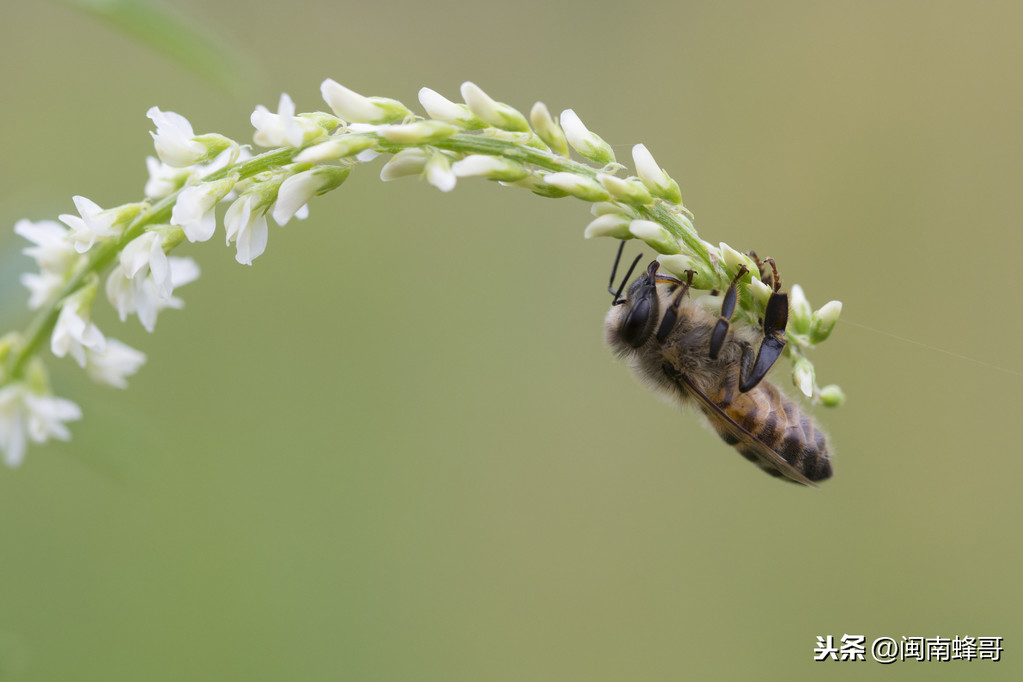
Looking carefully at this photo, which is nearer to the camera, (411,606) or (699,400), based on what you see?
(699,400)

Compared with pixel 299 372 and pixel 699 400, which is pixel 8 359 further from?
pixel 299 372

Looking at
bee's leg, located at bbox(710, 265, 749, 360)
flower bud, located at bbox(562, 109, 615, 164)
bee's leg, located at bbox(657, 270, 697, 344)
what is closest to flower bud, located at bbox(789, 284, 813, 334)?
bee's leg, located at bbox(710, 265, 749, 360)

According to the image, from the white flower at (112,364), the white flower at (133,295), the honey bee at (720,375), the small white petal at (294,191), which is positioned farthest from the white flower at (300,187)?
→ the honey bee at (720,375)

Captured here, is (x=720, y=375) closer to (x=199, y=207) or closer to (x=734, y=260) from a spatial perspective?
(x=734, y=260)

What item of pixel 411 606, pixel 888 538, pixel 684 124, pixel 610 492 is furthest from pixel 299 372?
pixel 888 538

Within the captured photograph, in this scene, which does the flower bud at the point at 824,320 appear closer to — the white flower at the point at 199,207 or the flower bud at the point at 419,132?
the flower bud at the point at 419,132

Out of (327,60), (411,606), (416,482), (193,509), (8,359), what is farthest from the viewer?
(327,60)
